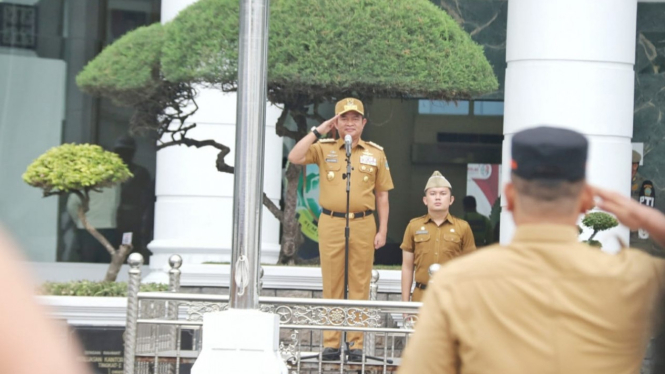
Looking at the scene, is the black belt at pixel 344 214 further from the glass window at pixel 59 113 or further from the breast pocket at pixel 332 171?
the glass window at pixel 59 113

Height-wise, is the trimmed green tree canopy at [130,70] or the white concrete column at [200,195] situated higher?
the trimmed green tree canopy at [130,70]

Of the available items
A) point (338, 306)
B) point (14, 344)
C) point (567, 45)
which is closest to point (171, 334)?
point (338, 306)

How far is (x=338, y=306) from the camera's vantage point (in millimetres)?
6500

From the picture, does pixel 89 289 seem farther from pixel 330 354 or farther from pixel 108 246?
pixel 330 354

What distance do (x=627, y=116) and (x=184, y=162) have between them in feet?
15.4

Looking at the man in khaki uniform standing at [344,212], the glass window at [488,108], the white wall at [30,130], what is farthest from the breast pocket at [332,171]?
the white wall at [30,130]

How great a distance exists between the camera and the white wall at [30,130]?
1328 cm

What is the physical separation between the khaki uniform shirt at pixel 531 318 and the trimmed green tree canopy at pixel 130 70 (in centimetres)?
782

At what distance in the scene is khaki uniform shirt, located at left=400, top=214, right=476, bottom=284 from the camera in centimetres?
790

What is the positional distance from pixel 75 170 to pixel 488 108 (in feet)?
20.3

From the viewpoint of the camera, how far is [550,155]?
2.11 metres

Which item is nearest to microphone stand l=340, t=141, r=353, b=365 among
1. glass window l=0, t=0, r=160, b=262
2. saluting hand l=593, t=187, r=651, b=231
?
saluting hand l=593, t=187, r=651, b=231

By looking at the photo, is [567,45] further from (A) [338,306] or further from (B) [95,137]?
(B) [95,137]

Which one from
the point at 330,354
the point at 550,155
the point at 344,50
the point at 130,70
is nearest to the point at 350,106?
the point at 344,50
